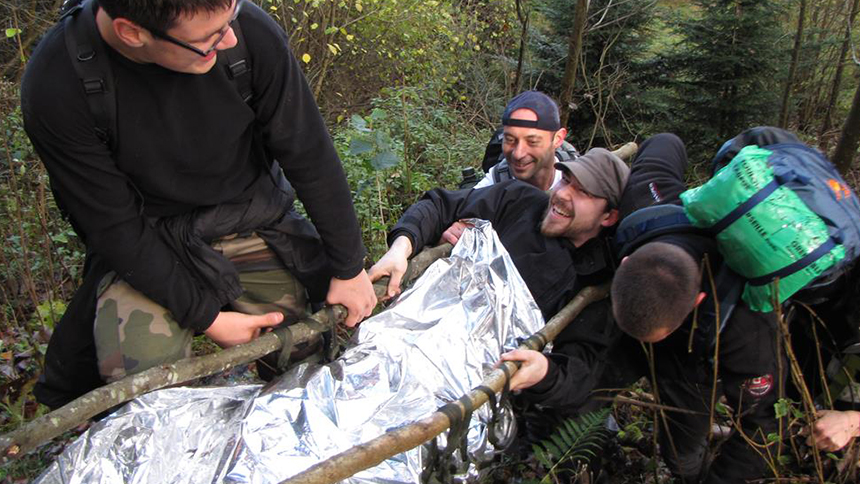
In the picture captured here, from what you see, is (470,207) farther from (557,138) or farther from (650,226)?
(557,138)

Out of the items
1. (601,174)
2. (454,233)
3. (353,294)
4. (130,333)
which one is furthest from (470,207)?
(130,333)

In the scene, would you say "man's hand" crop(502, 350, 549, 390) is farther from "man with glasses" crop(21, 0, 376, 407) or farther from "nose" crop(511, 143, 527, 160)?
"nose" crop(511, 143, 527, 160)

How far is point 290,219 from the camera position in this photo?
2.36 m

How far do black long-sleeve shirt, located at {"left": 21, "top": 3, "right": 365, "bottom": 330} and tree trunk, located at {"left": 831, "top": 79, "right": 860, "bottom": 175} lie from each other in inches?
195

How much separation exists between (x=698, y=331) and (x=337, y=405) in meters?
1.44

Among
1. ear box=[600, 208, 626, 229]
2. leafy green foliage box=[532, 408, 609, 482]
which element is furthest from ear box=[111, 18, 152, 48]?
ear box=[600, 208, 626, 229]

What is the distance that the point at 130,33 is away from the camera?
1566 mm

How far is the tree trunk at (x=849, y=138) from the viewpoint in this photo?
5.10 metres

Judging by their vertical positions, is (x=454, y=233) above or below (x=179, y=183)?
below

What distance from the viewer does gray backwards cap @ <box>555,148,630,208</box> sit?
293cm

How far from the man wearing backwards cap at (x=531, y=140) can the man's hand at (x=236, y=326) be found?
85.8 inches

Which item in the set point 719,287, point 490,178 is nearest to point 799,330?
point 719,287

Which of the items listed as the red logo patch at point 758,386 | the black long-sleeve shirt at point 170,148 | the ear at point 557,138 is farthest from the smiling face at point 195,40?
the ear at point 557,138

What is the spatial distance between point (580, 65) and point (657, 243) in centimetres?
677
